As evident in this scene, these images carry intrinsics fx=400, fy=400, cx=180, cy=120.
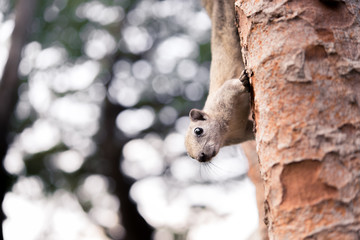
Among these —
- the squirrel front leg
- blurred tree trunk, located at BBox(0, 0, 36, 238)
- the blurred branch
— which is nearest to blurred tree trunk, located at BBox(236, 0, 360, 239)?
the squirrel front leg

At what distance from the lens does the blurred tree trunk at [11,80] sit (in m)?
4.40

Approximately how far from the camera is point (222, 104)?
2.76 metres

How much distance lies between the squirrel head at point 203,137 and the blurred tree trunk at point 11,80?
2.51 m

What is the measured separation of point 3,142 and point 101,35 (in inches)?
101

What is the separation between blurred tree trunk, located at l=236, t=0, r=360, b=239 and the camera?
3.88 ft

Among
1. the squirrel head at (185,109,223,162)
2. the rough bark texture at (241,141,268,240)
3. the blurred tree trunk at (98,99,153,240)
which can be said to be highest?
the squirrel head at (185,109,223,162)

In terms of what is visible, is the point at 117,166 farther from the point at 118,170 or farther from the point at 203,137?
the point at 203,137

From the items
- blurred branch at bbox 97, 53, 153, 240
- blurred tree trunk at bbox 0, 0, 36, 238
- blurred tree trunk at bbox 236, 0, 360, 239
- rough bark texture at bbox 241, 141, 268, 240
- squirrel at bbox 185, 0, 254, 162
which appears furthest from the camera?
blurred branch at bbox 97, 53, 153, 240

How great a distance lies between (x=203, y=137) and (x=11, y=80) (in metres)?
2.80

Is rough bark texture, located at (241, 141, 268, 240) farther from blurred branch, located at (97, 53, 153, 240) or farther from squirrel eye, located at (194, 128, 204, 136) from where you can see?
blurred branch, located at (97, 53, 153, 240)

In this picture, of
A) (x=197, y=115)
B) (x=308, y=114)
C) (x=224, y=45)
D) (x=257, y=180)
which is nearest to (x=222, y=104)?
(x=197, y=115)

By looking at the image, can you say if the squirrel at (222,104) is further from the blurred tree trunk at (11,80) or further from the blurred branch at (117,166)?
the blurred branch at (117,166)

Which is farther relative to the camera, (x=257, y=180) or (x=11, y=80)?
(x=11, y=80)

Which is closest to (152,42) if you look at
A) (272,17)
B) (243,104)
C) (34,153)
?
(34,153)
